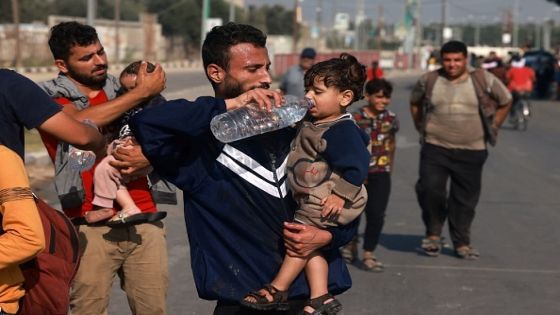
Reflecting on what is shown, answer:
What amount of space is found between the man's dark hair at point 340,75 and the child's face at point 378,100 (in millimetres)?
Answer: 5149

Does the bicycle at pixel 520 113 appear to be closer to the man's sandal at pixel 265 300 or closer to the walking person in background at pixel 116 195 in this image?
the walking person in background at pixel 116 195

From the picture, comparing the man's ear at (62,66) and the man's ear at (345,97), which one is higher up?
the man's ear at (62,66)

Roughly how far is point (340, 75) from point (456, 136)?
5889mm

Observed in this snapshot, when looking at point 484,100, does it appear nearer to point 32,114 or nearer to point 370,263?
point 370,263

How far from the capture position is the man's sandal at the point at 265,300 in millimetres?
3906

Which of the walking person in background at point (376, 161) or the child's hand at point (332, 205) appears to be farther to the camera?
the walking person in background at point (376, 161)

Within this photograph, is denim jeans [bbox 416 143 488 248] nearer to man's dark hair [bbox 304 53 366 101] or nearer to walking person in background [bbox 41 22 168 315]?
walking person in background [bbox 41 22 168 315]

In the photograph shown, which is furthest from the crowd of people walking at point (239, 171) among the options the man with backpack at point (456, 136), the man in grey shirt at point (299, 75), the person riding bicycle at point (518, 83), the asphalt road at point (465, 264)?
the person riding bicycle at point (518, 83)

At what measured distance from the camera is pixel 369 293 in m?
8.47

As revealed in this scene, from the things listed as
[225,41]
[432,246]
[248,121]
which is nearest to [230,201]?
[248,121]

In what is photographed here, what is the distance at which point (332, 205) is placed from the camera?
4.00m

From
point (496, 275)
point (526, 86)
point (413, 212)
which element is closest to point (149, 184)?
point (496, 275)

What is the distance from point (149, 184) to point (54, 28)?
2.91 ft

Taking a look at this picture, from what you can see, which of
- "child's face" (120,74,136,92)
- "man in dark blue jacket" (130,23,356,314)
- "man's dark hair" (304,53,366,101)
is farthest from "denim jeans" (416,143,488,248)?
"man in dark blue jacket" (130,23,356,314)
